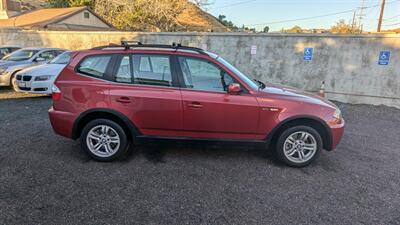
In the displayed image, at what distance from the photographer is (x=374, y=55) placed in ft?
29.0

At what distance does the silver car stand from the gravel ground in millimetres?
5602

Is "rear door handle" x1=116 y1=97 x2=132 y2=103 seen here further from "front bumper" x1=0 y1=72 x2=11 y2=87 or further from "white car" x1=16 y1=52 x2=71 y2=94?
"front bumper" x1=0 y1=72 x2=11 y2=87

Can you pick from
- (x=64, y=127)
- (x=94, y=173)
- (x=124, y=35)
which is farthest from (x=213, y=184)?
(x=124, y=35)

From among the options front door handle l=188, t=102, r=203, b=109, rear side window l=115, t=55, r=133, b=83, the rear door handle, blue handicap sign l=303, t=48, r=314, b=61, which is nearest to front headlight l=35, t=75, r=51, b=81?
rear side window l=115, t=55, r=133, b=83

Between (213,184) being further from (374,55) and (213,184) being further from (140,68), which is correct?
(374,55)

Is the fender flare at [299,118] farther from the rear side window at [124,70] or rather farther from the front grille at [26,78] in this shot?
the front grille at [26,78]

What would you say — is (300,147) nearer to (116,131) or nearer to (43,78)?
(116,131)

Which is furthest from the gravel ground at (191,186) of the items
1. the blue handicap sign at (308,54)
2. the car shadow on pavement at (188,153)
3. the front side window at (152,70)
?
the blue handicap sign at (308,54)

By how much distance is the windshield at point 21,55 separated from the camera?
33.5ft

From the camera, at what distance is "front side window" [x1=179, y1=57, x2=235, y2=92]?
4.05 metres

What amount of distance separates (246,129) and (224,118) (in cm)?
36

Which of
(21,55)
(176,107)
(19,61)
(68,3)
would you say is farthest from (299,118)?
(68,3)

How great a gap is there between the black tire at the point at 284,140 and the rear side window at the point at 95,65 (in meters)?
2.76

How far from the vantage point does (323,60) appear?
954 cm
